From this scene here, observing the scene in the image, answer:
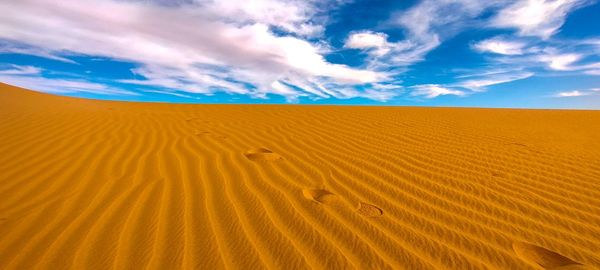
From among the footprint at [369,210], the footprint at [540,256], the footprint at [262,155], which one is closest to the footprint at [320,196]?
the footprint at [369,210]

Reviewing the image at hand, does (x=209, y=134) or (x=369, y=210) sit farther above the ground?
(x=209, y=134)

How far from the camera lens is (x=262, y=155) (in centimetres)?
463

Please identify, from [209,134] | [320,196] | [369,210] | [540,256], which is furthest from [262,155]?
[540,256]

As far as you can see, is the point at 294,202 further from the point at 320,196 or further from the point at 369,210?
the point at 369,210

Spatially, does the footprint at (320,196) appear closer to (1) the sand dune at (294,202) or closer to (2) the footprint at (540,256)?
(1) the sand dune at (294,202)

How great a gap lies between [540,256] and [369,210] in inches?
49.1

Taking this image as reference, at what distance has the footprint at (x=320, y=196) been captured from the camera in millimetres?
3025

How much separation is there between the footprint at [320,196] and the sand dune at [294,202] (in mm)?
25

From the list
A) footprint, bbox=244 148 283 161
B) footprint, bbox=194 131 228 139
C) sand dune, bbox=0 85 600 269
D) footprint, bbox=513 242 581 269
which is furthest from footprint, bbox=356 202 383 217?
footprint, bbox=194 131 228 139

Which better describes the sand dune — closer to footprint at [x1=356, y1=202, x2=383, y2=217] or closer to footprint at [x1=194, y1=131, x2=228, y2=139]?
footprint at [x1=356, y1=202, x2=383, y2=217]

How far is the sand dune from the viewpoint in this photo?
2148mm

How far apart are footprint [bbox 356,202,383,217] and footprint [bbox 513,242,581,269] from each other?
1.02m

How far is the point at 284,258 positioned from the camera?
2117 mm

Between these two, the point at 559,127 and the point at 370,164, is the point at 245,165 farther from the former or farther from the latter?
the point at 559,127
